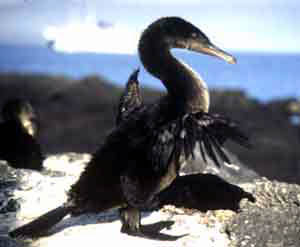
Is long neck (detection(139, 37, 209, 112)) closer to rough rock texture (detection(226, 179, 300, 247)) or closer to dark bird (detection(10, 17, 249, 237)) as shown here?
dark bird (detection(10, 17, 249, 237))

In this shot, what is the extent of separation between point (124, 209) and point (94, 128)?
802 cm

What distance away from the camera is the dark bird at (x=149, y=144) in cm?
326

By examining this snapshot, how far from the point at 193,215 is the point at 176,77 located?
41.9 inches

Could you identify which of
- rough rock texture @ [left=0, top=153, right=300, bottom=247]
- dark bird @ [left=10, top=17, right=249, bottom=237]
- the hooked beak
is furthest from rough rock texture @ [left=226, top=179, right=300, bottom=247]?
the hooked beak

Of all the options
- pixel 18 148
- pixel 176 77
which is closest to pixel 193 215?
pixel 176 77

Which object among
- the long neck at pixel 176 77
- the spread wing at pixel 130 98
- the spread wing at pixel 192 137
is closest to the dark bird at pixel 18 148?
the spread wing at pixel 130 98

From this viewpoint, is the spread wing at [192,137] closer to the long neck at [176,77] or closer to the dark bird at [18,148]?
the long neck at [176,77]

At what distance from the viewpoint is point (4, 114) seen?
6.74m

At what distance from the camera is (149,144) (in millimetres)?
3297

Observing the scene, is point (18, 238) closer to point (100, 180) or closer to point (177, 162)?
point (100, 180)

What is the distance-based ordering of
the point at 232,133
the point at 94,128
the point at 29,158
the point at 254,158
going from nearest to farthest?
the point at 232,133 → the point at 29,158 → the point at 254,158 → the point at 94,128

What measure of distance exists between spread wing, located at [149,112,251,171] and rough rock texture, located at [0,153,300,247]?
578mm

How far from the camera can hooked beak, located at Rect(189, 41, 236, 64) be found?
350 cm

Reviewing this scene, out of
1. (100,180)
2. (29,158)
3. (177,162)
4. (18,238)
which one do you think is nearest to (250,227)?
(177,162)
